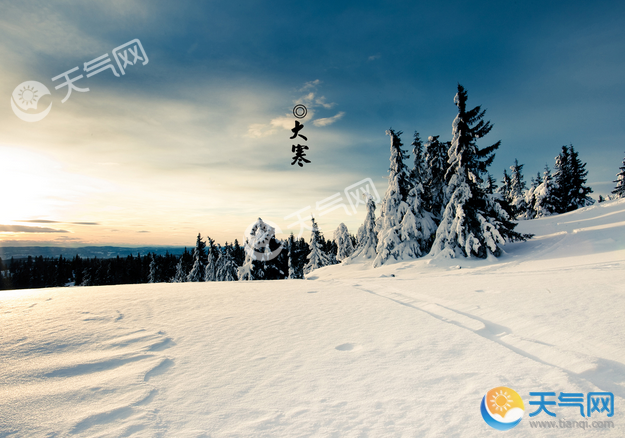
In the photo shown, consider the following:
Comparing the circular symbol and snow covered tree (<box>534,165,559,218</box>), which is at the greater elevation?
snow covered tree (<box>534,165,559,218</box>)

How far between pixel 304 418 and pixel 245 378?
3.54 ft

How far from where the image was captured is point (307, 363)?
11.9ft

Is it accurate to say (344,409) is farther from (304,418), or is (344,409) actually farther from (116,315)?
(116,315)

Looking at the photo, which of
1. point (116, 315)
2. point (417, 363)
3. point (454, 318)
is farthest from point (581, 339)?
point (116, 315)

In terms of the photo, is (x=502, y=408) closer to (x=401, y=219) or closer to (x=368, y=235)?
(x=401, y=219)

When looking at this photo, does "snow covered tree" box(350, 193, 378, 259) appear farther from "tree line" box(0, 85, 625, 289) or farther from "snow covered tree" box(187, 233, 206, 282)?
"snow covered tree" box(187, 233, 206, 282)

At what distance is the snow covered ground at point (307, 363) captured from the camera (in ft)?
8.24

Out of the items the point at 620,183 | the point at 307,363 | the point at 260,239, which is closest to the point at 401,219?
the point at 260,239

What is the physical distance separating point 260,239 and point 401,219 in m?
12.9

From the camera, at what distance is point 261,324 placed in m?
5.39

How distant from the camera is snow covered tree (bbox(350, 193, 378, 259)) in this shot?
28.8 meters

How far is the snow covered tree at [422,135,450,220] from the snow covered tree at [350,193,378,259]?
666 centimetres

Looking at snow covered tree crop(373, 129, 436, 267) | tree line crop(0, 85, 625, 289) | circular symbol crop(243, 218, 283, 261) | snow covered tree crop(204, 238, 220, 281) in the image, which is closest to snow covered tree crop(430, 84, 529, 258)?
tree line crop(0, 85, 625, 289)

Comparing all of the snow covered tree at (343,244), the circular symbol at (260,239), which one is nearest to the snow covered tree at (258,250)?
the circular symbol at (260,239)
